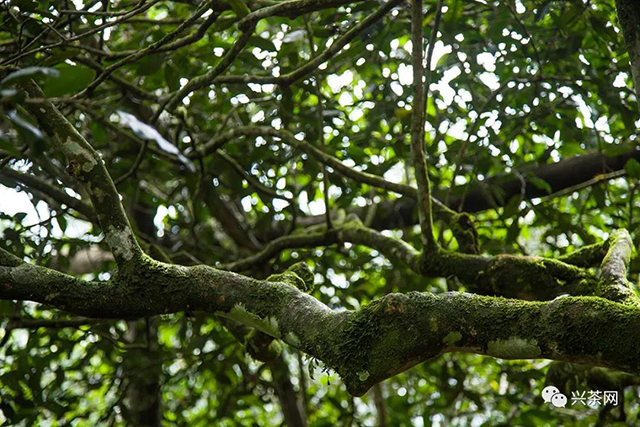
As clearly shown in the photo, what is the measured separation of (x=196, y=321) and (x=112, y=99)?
1.03 metres

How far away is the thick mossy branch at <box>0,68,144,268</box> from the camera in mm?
1526

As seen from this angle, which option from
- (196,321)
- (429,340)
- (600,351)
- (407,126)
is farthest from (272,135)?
(600,351)

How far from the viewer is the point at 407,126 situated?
2635 millimetres

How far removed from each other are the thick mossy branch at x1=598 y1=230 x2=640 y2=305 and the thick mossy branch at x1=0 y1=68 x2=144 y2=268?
104 centimetres

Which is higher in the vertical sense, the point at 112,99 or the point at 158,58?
the point at 112,99

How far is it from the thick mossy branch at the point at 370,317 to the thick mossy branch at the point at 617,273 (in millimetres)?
244

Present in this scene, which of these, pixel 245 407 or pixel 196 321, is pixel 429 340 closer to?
pixel 196 321

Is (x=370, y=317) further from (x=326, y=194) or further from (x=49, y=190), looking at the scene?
(x=49, y=190)

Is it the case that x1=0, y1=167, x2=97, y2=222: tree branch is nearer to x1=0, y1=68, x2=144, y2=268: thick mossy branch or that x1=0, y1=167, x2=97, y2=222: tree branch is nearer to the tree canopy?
the tree canopy

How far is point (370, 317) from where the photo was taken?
4.28 feet

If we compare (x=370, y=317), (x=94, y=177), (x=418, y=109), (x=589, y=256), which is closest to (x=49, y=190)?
(x=94, y=177)

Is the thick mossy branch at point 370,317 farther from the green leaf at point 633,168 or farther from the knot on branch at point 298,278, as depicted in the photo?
the green leaf at point 633,168

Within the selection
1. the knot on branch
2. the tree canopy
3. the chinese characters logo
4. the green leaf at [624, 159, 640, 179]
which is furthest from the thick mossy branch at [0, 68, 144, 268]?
the green leaf at [624, 159, 640, 179]

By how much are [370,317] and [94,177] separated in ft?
2.28
